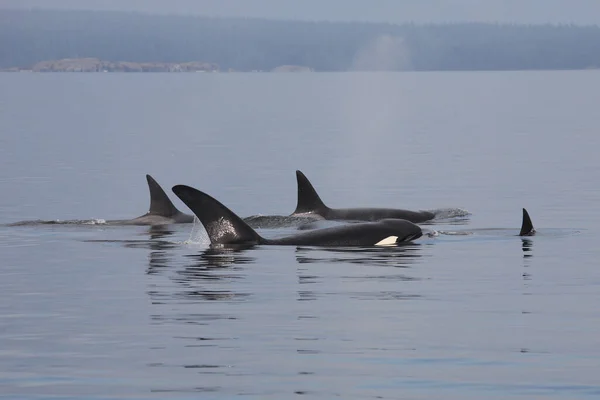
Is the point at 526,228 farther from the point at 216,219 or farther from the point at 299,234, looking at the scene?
the point at 216,219

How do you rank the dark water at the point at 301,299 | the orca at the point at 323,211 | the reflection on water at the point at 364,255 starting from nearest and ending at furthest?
the dark water at the point at 301,299
the reflection on water at the point at 364,255
the orca at the point at 323,211

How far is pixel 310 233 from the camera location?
2586 centimetres

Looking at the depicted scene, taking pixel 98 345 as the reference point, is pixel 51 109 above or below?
above

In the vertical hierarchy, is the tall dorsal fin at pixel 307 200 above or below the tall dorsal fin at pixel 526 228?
above

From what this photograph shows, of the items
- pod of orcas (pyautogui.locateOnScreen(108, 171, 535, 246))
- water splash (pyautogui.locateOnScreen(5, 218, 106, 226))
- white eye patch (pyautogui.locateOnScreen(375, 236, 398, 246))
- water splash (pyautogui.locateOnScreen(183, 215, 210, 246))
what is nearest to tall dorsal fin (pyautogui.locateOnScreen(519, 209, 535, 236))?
pod of orcas (pyautogui.locateOnScreen(108, 171, 535, 246))

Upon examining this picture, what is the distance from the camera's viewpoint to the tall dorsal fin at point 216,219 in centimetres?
2331

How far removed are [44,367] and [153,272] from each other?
7335mm

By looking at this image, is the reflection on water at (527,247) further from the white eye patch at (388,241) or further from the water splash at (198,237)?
the water splash at (198,237)

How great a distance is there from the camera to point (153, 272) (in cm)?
2209

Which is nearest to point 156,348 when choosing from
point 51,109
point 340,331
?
point 340,331

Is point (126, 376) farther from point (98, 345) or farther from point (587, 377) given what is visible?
A: point (587, 377)

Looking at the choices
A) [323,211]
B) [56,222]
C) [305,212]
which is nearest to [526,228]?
[323,211]

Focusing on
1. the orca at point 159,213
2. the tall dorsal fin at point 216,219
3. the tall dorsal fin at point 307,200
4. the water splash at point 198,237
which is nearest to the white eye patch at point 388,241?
the tall dorsal fin at point 216,219

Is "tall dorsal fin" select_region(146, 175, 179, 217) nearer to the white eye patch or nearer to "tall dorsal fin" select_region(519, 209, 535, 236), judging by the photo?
the white eye patch
